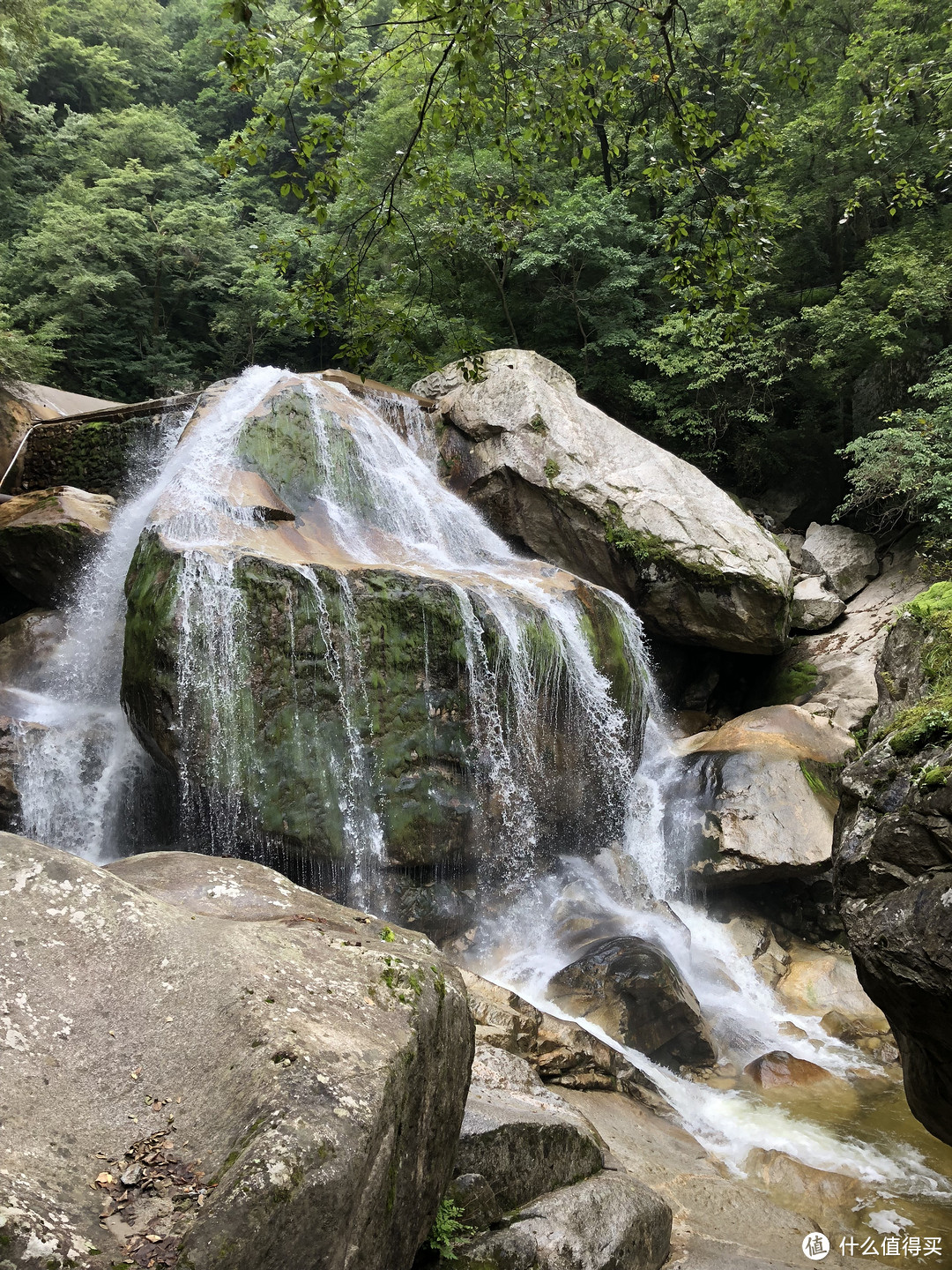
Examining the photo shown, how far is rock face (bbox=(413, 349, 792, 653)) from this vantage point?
11504 mm

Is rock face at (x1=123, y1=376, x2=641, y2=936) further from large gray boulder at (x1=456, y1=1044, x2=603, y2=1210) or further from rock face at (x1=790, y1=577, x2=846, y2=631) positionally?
rock face at (x1=790, y1=577, x2=846, y2=631)

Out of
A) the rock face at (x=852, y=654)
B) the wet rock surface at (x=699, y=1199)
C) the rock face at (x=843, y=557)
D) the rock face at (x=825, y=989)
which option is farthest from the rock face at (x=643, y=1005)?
the rock face at (x=843, y=557)

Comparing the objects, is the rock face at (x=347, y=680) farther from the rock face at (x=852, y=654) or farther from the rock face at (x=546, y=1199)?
the rock face at (x=546, y=1199)

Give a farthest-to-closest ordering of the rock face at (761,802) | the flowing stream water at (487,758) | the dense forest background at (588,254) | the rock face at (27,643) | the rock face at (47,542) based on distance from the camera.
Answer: the rock face at (47,542)
the rock face at (27,643)
the rock face at (761,802)
the dense forest background at (588,254)
the flowing stream water at (487,758)

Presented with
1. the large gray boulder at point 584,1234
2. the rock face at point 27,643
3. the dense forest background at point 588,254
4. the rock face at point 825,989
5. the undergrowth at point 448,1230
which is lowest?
the rock face at point 825,989

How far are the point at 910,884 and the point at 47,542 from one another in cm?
1001

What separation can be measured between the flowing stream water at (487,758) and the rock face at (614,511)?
96 centimetres

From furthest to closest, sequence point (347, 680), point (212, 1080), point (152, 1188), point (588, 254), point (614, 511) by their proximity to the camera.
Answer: point (588, 254) → point (614, 511) → point (347, 680) → point (212, 1080) → point (152, 1188)

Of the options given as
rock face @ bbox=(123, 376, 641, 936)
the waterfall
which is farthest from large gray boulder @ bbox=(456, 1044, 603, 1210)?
the waterfall

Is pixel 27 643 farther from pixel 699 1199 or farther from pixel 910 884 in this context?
pixel 910 884

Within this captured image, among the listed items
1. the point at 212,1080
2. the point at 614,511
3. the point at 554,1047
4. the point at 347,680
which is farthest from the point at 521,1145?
the point at 614,511

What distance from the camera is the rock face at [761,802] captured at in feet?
30.3


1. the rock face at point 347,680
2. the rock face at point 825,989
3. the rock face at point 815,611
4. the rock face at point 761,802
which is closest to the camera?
the rock face at point 347,680

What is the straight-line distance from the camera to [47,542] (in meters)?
10.0
